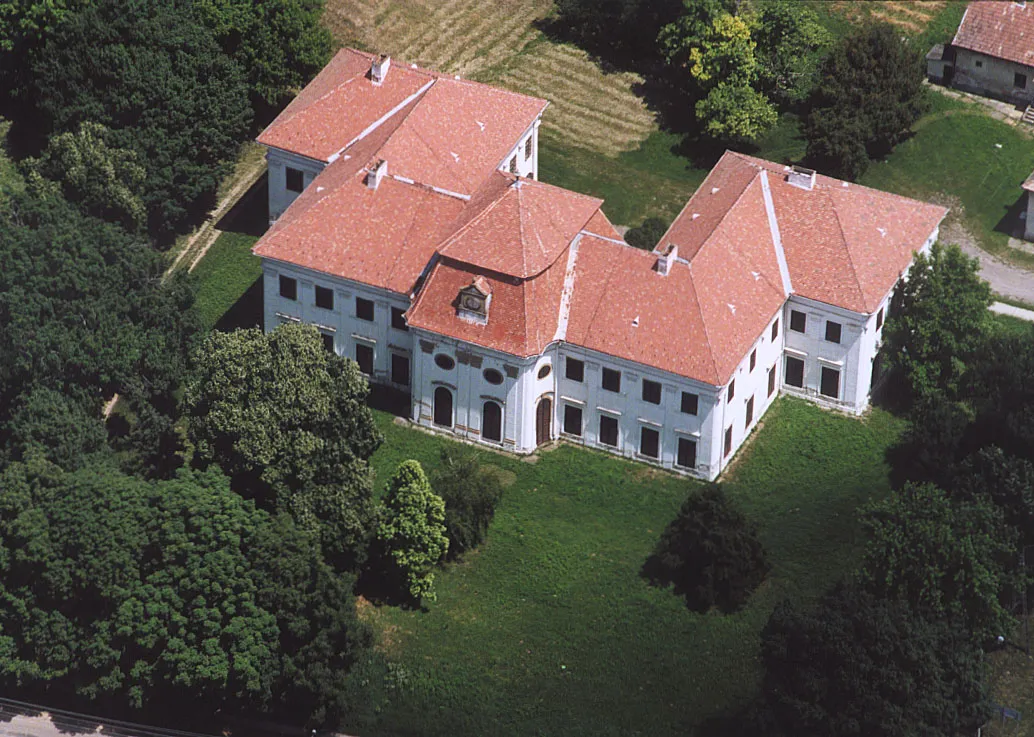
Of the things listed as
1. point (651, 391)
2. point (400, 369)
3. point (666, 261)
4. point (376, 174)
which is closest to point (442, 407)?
point (400, 369)

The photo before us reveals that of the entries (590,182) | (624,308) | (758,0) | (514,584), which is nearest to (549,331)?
(624,308)

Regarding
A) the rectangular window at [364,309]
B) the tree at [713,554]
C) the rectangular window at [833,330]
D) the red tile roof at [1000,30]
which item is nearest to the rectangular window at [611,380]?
the tree at [713,554]

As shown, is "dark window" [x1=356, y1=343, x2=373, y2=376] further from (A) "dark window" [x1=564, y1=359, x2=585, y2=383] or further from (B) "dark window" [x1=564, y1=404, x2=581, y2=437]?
(A) "dark window" [x1=564, y1=359, x2=585, y2=383]

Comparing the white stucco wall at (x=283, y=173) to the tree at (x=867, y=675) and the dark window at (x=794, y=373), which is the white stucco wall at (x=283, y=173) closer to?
the dark window at (x=794, y=373)

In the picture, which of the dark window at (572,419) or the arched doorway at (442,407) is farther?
the arched doorway at (442,407)

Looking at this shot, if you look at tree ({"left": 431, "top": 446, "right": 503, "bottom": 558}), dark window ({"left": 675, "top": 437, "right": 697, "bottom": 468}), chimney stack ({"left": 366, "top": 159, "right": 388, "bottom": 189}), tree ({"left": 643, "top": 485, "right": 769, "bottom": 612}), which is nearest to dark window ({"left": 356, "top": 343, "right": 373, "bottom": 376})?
chimney stack ({"left": 366, "top": 159, "right": 388, "bottom": 189})

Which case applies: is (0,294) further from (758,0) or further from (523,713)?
(758,0)
